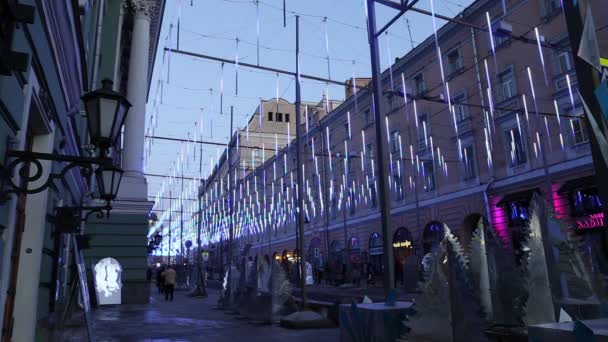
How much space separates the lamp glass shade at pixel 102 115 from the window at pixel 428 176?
A: 2472 cm

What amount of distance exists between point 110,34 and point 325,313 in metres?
12.6

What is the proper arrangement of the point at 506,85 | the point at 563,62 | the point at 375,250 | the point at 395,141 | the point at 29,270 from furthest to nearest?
the point at 375,250, the point at 395,141, the point at 506,85, the point at 563,62, the point at 29,270

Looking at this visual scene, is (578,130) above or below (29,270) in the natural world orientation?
above

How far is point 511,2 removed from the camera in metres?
22.5

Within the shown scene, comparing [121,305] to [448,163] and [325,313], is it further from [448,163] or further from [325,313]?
[448,163]

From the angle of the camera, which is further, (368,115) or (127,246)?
(368,115)

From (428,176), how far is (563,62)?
10.2 m

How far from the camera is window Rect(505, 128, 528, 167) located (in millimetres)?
21844

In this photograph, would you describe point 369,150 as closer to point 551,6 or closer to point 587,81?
point 551,6

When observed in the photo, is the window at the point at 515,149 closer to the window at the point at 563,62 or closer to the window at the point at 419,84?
the window at the point at 563,62

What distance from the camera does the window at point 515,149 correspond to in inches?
860

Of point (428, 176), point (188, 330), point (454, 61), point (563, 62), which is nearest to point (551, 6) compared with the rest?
point (563, 62)

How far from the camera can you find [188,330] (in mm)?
11211

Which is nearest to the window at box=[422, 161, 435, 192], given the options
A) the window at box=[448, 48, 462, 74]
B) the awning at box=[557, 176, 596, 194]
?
the window at box=[448, 48, 462, 74]
